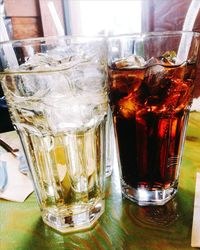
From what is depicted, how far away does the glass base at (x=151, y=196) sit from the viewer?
2.11ft

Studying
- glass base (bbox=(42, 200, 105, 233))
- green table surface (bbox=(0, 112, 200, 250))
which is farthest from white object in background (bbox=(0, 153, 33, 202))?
glass base (bbox=(42, 200, 105, 233))

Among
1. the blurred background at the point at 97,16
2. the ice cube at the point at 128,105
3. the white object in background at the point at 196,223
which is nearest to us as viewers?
the white object in background at the point at 196,223

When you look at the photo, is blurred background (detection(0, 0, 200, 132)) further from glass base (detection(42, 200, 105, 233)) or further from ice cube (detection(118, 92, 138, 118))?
glass base (detection(42, 200, 105, 233))

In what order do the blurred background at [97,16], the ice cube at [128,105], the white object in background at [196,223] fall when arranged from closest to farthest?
1. the white object in background at [196,223]
2. the ice cube at [128,105]
3. the blurred background at [97,16]

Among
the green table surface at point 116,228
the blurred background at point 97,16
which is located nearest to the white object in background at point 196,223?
the green table surface at point 116,228

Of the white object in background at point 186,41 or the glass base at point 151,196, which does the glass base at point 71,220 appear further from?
the white object in background at point 186,41

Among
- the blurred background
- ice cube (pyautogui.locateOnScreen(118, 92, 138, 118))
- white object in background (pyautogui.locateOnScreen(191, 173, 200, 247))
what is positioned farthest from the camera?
the blurred background

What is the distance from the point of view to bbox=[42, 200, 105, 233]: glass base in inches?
23.1

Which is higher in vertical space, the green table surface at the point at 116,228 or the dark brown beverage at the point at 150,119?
the dark brown beverage at the point at 150,119

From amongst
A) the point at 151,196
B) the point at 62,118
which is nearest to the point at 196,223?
the point at 151,196

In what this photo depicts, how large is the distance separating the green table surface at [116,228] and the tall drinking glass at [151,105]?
0.12 feet

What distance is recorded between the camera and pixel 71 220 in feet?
1.95

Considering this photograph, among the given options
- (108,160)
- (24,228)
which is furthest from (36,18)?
(24,228)

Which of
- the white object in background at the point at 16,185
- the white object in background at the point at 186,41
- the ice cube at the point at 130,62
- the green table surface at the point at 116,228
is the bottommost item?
the white object in background at the point at 16,185
